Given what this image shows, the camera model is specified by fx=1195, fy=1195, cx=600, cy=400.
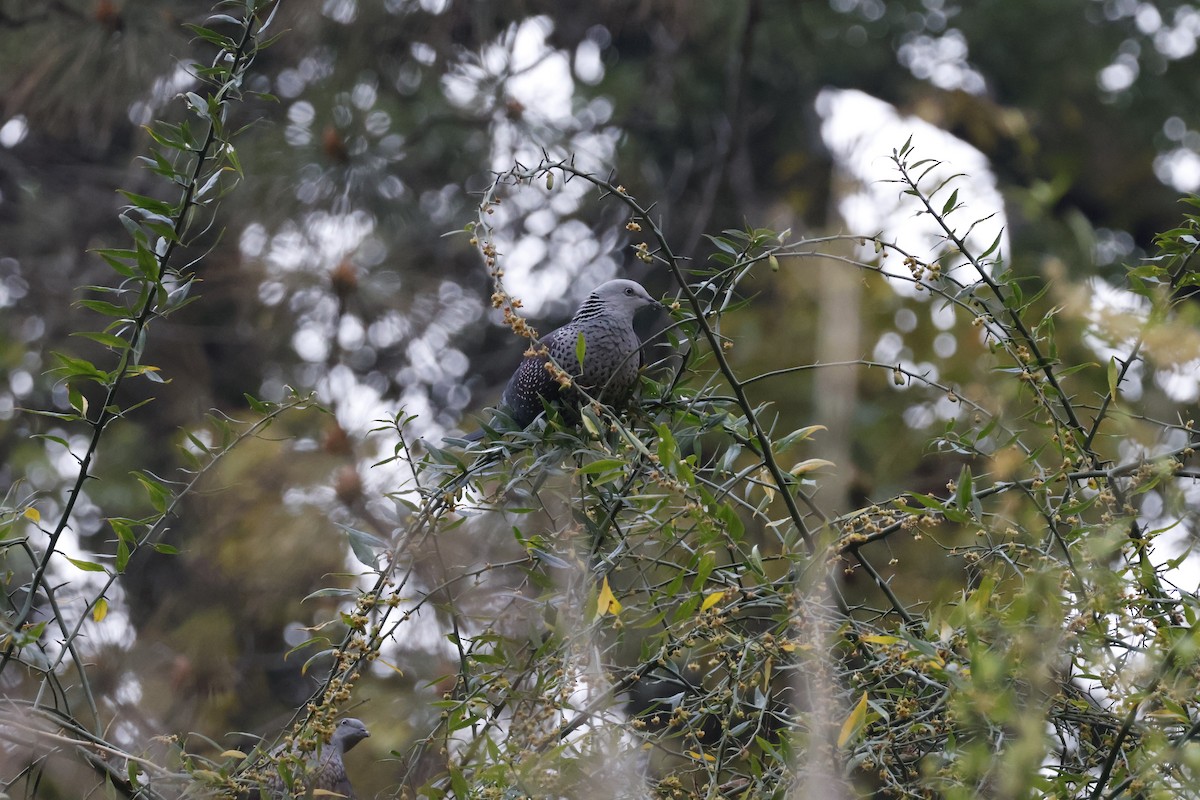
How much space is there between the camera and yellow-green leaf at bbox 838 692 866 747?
876 millimetres

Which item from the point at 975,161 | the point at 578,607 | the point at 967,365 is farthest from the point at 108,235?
the point at 578,607

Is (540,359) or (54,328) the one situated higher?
(54,328)

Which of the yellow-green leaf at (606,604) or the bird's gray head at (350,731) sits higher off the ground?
the bird's gray head at (350,731)

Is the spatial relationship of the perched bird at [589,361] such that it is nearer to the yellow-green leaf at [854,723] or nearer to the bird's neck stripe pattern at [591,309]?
the bird's neck stripe pattern at [591,309]

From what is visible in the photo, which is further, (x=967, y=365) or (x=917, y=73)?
(x=917, y=73)

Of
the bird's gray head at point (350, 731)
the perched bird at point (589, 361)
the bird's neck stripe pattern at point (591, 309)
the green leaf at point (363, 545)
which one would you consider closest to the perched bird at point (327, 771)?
the bird's gray head at point (350, 731)

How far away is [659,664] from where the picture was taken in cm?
104

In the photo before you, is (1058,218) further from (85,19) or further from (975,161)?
(85,19)

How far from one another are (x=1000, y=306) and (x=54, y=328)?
3566 millimetres

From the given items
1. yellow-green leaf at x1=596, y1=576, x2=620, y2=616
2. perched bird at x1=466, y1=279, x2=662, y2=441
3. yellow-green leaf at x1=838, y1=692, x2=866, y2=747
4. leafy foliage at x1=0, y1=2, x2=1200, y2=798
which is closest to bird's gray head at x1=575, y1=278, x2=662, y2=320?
perched bird at x1=466, y1=279, x2=662, y2=441

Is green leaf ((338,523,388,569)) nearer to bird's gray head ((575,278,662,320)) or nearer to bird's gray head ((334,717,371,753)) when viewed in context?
bird's gray head ((575,278,662,320))

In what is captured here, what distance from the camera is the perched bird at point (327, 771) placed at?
104 cm

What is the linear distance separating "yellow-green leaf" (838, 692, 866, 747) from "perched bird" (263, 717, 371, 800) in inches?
18.0

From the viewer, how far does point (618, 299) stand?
181cm
